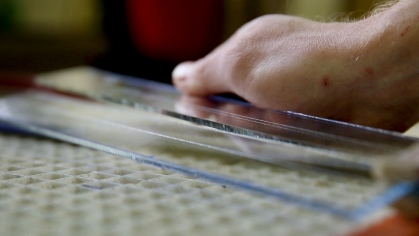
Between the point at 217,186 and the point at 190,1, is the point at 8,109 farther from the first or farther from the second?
the point at 190,1

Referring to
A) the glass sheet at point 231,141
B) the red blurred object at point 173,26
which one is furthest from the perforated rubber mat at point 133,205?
the red blurred object at point 173,26

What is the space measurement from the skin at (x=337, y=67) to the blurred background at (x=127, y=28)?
0.15ft

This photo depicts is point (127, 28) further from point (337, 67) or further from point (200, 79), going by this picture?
point (337, 67)

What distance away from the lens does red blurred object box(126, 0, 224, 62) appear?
1.09m

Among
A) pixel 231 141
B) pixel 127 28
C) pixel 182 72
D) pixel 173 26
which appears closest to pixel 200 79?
pixel 182 72

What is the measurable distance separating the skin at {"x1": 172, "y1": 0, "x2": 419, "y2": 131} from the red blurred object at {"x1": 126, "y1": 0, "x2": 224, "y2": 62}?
461mm

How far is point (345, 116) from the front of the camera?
1.69 ft

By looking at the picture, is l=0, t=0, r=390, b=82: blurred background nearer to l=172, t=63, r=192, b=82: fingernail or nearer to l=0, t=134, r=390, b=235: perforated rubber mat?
l=172, t=63, r=192, b=82: fingernail

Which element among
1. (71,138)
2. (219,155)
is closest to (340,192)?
(219,155)

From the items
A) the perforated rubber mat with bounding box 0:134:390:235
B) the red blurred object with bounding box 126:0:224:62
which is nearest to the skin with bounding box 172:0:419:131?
the perforated rubber mat with bounding box 0:134:390:235

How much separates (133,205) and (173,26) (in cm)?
92

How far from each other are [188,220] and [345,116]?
267 mm

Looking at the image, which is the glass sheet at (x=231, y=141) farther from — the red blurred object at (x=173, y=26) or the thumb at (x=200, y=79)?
the red blurred object at (x=173, y=26)

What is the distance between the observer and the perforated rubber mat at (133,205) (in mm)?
306
